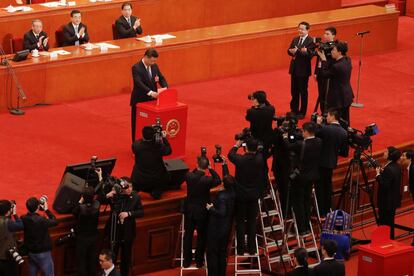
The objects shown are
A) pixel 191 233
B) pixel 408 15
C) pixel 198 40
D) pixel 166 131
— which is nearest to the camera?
pixel 191 233

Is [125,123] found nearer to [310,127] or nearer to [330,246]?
[310,127]

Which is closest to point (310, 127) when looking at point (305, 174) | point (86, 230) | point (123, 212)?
point (305, 174)

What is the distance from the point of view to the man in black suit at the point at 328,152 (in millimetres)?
13555

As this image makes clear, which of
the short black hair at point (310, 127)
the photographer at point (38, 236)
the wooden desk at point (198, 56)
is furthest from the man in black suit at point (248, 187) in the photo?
the wooden desk at point (198, 56)

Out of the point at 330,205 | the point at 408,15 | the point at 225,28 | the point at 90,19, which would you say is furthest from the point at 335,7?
the point at 330,205

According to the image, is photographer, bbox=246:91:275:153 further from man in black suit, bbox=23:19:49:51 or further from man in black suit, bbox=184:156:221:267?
man in black suit, bbox=23:19:49:51

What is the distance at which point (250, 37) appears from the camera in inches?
726

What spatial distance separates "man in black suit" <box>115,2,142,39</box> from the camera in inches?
713

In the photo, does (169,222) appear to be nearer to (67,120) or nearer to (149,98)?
(149,98)

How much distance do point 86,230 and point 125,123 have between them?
3.82 metres

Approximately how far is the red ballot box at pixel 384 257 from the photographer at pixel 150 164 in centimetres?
248

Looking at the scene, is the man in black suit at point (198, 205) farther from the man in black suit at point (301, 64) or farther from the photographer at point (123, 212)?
the man in black suit at point (301, 64)

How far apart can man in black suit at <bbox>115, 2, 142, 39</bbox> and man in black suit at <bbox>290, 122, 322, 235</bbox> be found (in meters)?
5.69

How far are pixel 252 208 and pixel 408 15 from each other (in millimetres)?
11539
